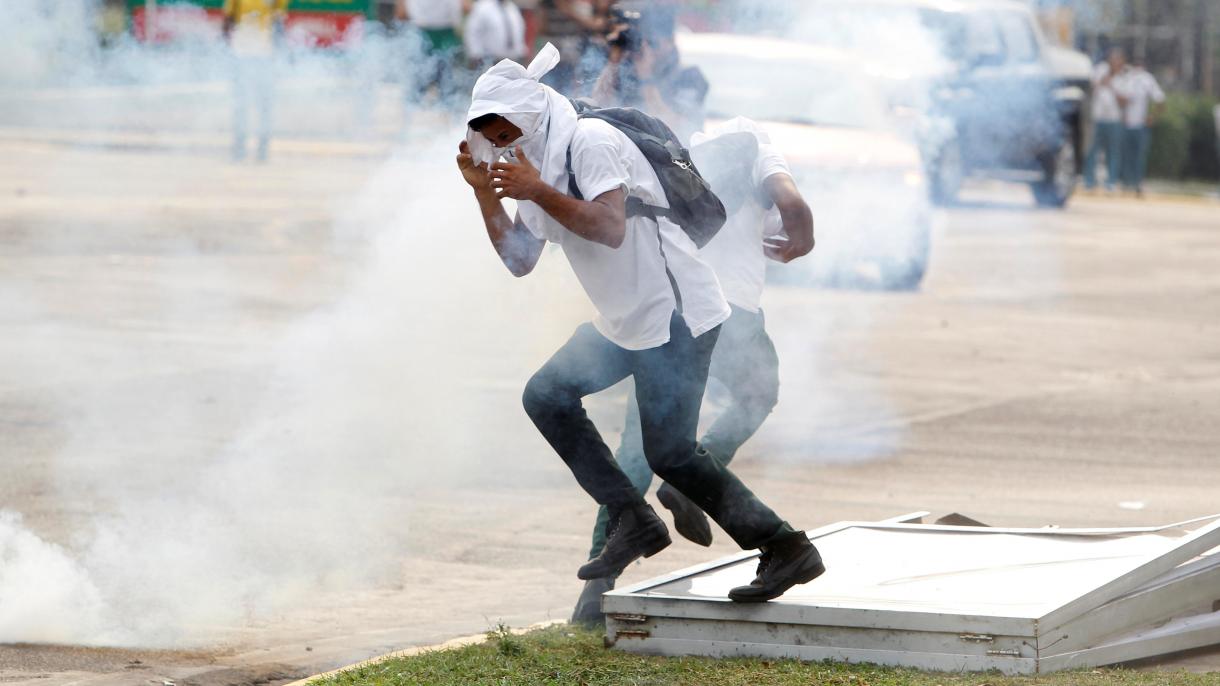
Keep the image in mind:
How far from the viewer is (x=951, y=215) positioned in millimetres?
19719

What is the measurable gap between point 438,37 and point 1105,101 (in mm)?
17154

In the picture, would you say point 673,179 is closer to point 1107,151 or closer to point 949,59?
point 949,59

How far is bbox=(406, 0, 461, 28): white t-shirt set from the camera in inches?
373

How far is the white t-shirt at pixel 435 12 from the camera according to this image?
31.1ft

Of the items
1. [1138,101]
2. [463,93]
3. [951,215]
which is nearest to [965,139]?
[951,215]

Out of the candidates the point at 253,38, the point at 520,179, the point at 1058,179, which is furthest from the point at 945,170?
the point at 520,179

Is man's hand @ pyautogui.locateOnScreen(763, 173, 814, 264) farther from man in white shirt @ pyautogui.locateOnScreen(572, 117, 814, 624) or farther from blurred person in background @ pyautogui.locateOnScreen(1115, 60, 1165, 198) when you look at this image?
blurred person in background @ pyautogui.locateOnScreen(1115, 60, 1165, 198)

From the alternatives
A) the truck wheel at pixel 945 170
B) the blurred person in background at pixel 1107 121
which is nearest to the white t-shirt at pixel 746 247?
the truck wheel at pixel 945 170

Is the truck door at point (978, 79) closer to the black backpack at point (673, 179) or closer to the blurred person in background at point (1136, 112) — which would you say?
the black backpack at point (673, 179)

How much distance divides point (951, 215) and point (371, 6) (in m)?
11.3

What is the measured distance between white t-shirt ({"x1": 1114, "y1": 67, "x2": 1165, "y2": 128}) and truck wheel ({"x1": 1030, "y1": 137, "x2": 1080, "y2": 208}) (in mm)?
3016

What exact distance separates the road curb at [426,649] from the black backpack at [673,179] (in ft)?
4.40

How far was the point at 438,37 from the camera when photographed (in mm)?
9578

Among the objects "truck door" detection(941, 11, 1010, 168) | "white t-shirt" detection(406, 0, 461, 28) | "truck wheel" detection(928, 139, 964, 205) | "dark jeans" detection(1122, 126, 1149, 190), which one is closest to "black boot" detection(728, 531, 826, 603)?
"white t-shirt" detection(406, 0, 461, 28)
